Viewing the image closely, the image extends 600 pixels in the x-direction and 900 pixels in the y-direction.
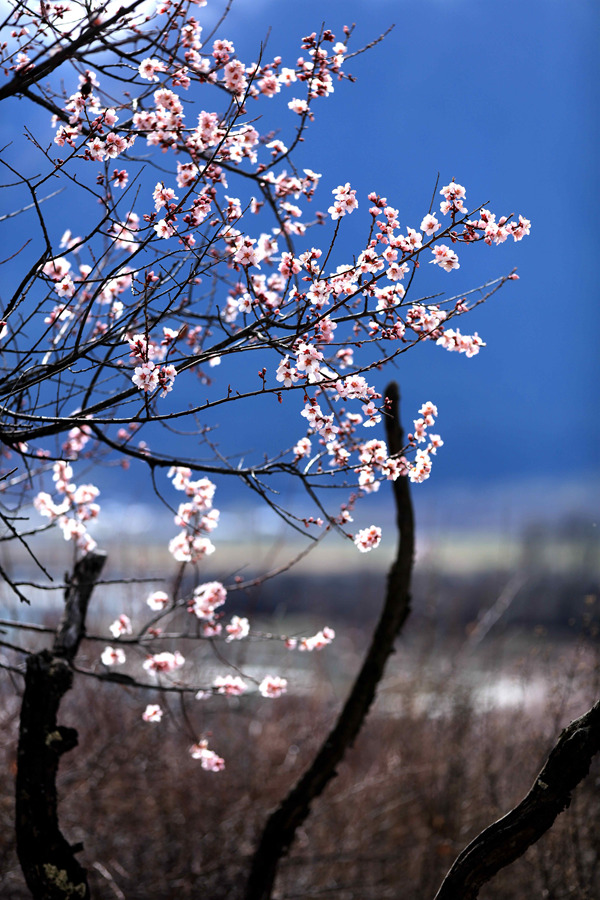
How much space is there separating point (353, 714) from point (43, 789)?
1634 millimetres

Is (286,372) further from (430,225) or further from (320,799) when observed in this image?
(320,799)

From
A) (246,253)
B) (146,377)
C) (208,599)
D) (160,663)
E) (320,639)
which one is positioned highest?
(246,253)

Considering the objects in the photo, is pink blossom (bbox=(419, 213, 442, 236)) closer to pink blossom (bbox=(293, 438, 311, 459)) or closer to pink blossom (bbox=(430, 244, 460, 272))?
pink blossom (bbox=(430, 244, 460, 272))

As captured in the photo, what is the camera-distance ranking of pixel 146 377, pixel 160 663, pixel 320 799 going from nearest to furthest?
pixel 146 377 < pixel 160 663 < pixel 320 799

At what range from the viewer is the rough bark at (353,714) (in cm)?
A: 421

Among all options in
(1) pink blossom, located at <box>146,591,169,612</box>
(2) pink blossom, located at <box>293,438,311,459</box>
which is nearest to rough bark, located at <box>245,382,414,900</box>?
(2) pink blossom, located at <box>293,438,311,459</box>

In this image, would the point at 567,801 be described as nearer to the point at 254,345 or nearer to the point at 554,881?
the point at 254,345

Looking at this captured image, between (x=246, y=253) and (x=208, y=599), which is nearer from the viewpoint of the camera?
(x=246, y=253)

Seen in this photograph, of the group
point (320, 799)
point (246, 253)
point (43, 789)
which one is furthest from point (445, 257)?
point (320, 799)

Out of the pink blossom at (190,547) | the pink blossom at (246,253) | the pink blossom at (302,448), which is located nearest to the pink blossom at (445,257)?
the pink blossom at (246,253)

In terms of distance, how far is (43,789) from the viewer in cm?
333

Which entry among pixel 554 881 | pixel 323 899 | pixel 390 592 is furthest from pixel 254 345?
pixel 323 899

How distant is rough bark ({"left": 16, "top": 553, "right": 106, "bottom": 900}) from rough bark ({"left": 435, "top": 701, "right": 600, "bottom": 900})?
1618 millimetres

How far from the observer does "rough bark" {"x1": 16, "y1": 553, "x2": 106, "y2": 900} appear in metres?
3.27
